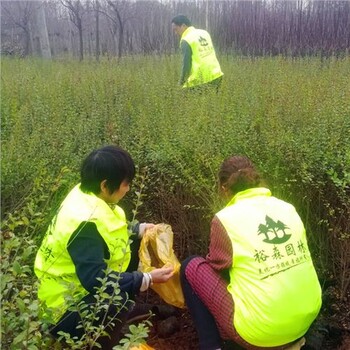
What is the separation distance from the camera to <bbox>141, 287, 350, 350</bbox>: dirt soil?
113 inches

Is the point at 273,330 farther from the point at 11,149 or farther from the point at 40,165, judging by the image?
the point at 11,149

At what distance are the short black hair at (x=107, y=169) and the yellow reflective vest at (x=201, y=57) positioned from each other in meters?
3.82

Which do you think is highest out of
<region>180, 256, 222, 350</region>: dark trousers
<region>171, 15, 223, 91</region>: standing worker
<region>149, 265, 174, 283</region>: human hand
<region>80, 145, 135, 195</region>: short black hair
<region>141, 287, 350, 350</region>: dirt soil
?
<region>80, 145, 135, 195</region>: short black hair

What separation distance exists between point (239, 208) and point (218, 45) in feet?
35.4

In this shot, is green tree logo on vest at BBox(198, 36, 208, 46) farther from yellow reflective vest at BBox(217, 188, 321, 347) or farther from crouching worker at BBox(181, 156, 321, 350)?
yellow reflective vest at BBox(217, 188, 321, 347)

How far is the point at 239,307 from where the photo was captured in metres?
2.30

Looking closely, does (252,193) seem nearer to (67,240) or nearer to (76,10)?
(67,240)

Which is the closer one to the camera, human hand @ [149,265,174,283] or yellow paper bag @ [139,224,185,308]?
human hand @ [149,265,174,283]

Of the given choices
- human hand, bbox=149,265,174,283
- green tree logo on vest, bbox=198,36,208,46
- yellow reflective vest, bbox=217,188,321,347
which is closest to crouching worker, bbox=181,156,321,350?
yellow reflective vest, bbox=217,188,321,347

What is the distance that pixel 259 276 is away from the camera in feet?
7.37

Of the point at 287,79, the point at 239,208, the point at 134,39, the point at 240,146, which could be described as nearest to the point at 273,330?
the point at 239,208

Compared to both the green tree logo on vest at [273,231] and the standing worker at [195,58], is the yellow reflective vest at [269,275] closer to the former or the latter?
the green tree logo on vest at [273,231]

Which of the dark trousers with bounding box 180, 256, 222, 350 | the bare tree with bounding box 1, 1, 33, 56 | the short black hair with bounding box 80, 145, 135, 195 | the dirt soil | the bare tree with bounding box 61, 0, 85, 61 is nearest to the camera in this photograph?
the short black hair with bounding box 80, 145, 135, 195

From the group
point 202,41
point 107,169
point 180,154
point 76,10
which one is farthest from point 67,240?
point 76,10
